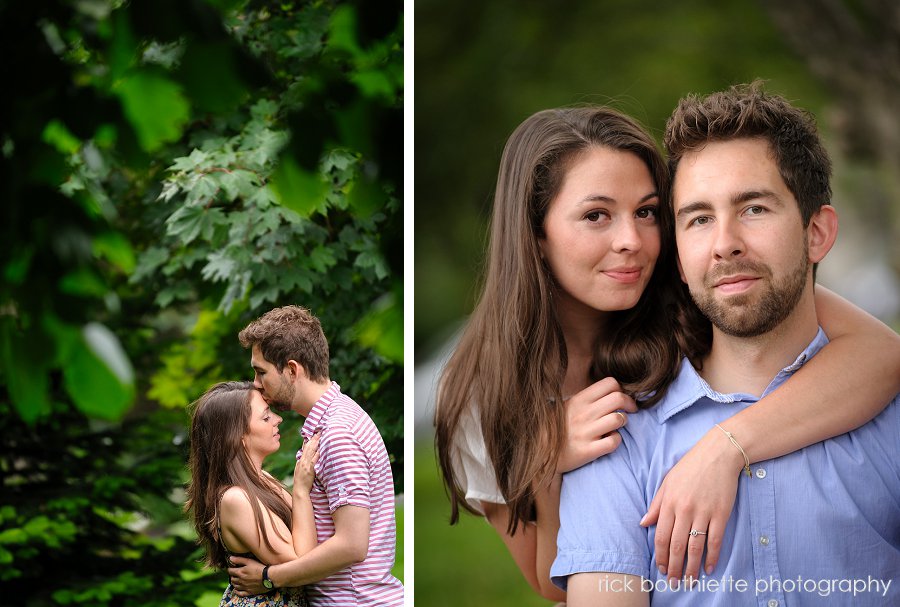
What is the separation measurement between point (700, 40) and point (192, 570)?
8.46 feet

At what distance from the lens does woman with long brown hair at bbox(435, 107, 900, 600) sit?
93.3 inches

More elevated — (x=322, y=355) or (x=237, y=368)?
(x=237, y=368)

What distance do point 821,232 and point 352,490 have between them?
131 cm

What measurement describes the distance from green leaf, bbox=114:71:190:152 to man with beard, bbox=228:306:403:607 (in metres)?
1.06

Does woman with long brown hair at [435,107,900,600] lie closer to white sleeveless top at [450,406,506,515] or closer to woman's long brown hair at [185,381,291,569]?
white sleeveless top at [450,406,506,515]

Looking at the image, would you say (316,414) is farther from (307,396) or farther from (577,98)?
(577,98)

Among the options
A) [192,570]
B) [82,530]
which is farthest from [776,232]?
[82,530]

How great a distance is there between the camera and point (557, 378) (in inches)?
100

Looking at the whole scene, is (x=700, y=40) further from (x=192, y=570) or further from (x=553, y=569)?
(x=192, y=570)

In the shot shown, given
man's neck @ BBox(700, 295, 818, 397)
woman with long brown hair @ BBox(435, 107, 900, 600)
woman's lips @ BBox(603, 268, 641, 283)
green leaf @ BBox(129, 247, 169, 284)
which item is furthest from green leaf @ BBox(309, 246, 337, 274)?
man's neck @ BBox(700, 295, 818, 397)

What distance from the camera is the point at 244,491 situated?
2646mm

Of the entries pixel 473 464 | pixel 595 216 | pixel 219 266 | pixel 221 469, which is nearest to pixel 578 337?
pixel 595 216

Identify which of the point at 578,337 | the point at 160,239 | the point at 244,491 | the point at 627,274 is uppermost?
the point at 160,239

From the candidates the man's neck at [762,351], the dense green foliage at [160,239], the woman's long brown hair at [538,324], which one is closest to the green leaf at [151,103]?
→ the dense green foliage at [160,239]
